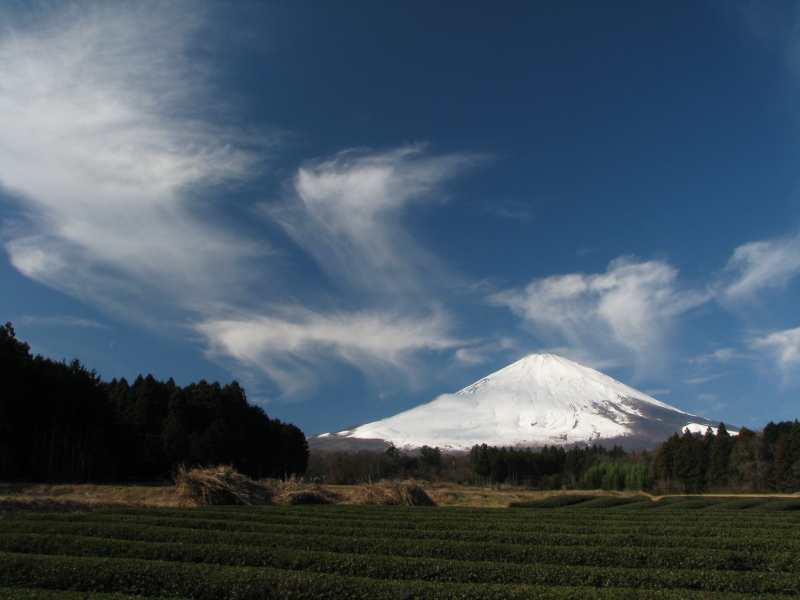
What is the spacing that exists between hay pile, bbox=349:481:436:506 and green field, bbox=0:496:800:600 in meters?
14.5

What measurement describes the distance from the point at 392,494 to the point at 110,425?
24052 millimetres

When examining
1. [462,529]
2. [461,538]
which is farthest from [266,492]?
[461,538]

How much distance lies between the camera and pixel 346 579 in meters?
8.94

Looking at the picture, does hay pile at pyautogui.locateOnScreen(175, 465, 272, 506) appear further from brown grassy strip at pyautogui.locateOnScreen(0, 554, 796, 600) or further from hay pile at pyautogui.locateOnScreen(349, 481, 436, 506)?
brown grassy strip at pyautogui.locateOnScreen(0, 554, 796, 600)

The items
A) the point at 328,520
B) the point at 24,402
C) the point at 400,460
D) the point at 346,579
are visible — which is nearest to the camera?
the point at 346,579

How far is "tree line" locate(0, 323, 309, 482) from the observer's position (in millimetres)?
32344

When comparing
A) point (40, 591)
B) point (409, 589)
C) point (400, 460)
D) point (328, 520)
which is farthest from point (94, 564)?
point (400, 460)

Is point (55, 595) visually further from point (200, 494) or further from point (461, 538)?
point (200, 494)

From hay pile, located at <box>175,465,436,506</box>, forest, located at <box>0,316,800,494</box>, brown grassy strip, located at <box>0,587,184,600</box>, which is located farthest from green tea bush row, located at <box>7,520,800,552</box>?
forest, located at <box>0,316,800,494</box>

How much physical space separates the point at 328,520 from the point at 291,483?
1211 cm

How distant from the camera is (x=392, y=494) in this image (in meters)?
30.4

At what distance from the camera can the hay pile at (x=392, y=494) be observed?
30.2m

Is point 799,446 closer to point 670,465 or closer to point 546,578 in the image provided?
point 670,465

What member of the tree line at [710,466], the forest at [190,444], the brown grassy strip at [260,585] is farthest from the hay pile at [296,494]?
the tree line at [710,466]
